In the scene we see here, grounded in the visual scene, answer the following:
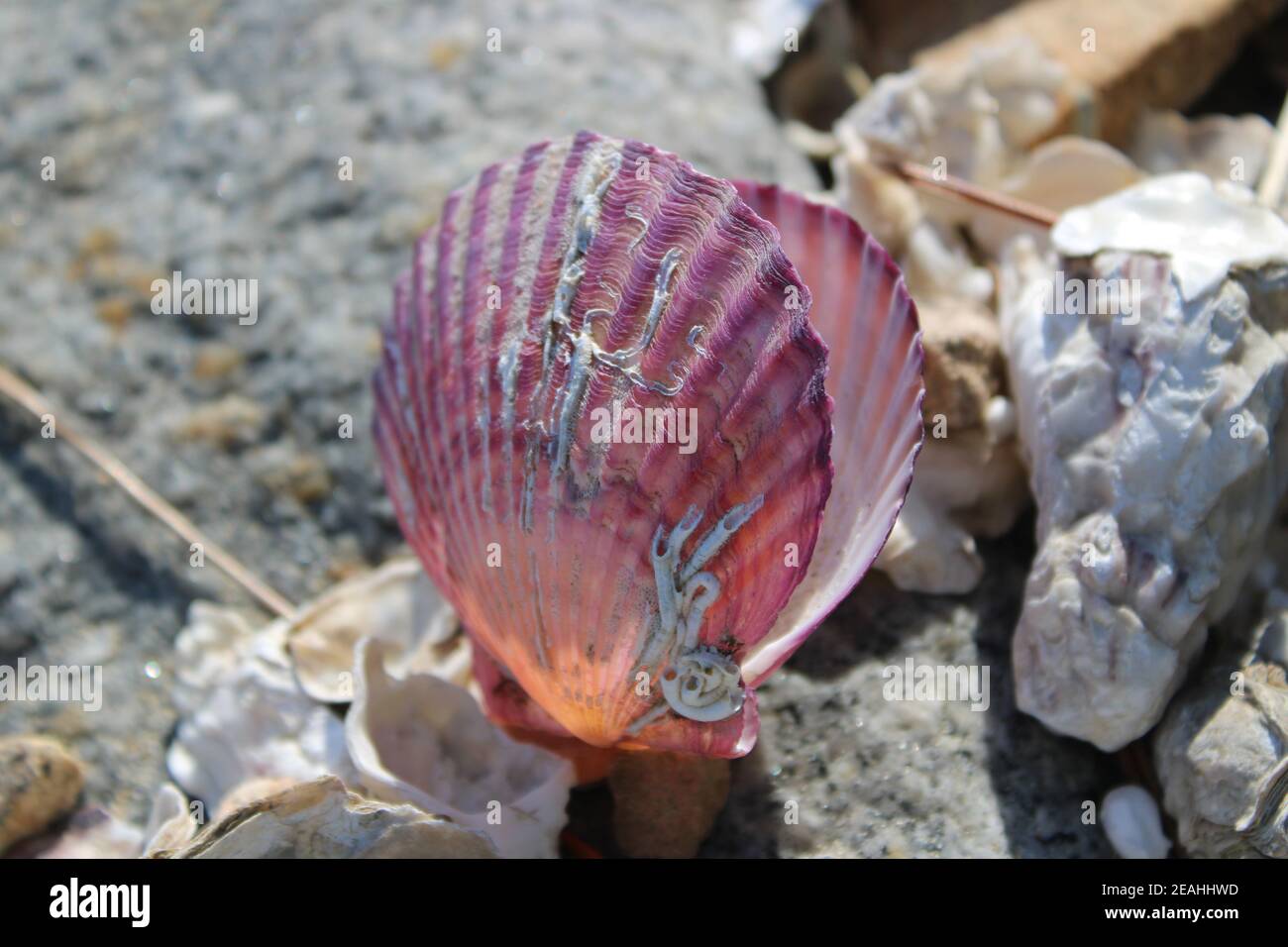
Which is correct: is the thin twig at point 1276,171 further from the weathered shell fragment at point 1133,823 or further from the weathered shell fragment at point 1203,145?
the weathered shell fragment at point 1133,823

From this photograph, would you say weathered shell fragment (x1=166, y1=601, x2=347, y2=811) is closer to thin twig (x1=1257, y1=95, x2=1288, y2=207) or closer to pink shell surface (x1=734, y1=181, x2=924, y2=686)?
pink shell surface (x1=734, y1=181, x2=924, y2=686)

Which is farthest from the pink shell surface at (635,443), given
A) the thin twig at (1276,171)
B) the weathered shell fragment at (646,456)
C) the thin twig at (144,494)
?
the thin twig at (1276,171)

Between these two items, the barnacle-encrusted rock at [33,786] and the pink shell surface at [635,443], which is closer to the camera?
the pink shell surface at [635,443]

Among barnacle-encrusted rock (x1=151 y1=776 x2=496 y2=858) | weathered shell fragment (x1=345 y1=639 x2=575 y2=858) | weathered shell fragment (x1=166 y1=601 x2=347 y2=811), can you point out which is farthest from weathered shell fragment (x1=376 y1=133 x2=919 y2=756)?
weathered shell fragment (x1=166 y1=601 x2=347 y2=811)

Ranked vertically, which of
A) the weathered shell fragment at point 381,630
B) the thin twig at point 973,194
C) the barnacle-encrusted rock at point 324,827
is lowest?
the barnacle-encrusted rock at point 324,827
